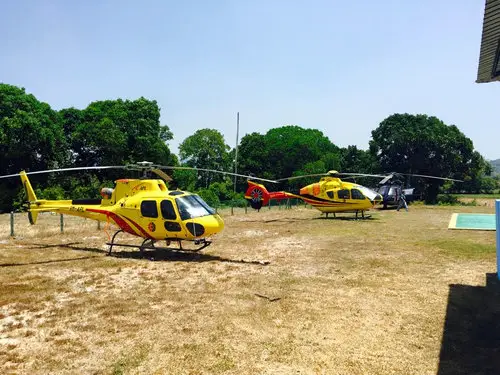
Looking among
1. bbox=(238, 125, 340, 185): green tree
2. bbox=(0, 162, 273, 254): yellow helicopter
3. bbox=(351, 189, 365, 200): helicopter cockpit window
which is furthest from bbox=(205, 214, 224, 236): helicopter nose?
bbox=(238, 125, 340, 185): green tree

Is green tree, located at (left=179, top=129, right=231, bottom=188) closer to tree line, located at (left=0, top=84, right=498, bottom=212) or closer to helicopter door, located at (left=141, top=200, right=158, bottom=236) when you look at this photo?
tree line, located at (left=0, top=84, right=498, bottom=212)

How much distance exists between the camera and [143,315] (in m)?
7.46

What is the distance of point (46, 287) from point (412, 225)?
18133 millimetres

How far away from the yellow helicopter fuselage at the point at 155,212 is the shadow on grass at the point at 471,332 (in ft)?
22.9

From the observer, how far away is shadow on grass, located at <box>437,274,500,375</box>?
17.7 feet

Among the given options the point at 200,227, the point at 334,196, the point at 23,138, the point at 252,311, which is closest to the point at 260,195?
the point at 334,196

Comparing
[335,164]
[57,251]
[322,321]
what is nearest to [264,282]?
[322,321]

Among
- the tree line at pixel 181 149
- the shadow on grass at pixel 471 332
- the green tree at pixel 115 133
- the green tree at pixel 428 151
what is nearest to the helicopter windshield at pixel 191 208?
the shadow on grass at pixel 471 332

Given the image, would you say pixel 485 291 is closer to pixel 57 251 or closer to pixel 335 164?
pixel 57 251

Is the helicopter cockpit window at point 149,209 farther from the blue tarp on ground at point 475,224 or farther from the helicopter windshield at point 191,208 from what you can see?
the blue tarp on ground at point 475,224

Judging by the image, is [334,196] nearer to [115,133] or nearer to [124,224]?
[124,224]

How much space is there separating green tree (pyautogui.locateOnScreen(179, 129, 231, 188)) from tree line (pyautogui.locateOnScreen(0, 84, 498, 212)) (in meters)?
0.16

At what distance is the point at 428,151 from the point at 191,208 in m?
42.7

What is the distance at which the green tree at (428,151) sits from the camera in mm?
46781
